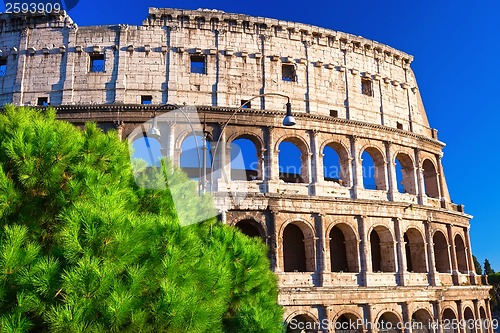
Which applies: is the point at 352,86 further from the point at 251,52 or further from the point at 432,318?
the point at 432,318

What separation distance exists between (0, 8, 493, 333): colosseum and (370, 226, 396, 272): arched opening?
55mm

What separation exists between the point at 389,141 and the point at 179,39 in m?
11.1

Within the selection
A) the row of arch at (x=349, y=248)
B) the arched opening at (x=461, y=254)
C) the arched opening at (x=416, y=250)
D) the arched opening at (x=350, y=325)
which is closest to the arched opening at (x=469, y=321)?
the arched opening at (x=461, y=254)

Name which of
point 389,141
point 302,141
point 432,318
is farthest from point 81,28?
point 432,318

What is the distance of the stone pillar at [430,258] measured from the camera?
2125cm

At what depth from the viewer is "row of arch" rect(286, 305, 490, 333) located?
18.4 meters

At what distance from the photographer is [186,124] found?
64.0 ft

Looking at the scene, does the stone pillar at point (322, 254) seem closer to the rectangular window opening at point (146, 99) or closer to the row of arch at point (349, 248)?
the row of arch at point (349, 248)

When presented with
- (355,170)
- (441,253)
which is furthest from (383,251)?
(441,253)

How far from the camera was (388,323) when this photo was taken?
20.0 metres

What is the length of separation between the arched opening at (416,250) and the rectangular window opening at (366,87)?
7089 millimetres

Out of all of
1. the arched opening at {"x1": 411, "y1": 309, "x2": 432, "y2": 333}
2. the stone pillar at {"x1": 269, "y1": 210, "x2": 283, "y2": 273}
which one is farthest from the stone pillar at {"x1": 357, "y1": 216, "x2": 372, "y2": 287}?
the stone pillar at {"x1": 269, "y1": 210, "x2": 283, "y2": 273}

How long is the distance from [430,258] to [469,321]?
14.0 ft

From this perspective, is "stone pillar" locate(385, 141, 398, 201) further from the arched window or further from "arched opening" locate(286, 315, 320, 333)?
"arched opening" locate(286, 315, 320, 333)
